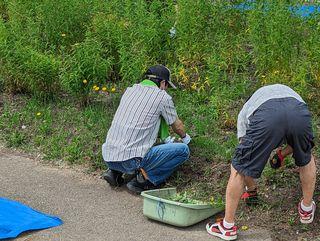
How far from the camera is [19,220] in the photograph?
554cm

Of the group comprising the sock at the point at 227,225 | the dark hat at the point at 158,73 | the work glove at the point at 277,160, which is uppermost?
the dark hat at the point at 158,73

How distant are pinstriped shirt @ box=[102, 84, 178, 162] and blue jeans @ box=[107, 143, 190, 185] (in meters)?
0.07

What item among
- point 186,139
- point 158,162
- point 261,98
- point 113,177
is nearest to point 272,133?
point 261,98

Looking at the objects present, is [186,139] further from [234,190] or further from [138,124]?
[234,190]

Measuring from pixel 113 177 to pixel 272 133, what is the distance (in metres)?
2.02

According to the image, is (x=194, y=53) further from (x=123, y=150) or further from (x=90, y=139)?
(x=123, y=150)

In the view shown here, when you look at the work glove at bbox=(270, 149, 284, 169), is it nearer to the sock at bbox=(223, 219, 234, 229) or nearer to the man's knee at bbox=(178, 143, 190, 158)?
the sock at bbox=(223, 219, 234, 229)

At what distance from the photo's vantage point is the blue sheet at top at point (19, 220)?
212 inches

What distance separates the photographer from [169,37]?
8297 mm

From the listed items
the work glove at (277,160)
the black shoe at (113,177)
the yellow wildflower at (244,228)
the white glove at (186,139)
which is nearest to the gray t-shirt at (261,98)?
the work glove at (277,160)

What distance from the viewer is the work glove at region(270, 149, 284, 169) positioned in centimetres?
553

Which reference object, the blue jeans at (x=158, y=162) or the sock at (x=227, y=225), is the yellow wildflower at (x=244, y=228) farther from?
the blue jeans at (x=158, y=162)

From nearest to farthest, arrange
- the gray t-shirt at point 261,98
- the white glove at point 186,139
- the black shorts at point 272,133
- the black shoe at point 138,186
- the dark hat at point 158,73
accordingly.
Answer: the black shorts at point 272,133 < the gray t-shirt at point 261,98 < the black shoe at point 138,186 < the dark hat at point 158,73 < the white glove at point 186,139

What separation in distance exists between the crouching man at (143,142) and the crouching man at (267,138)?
1.04 m
